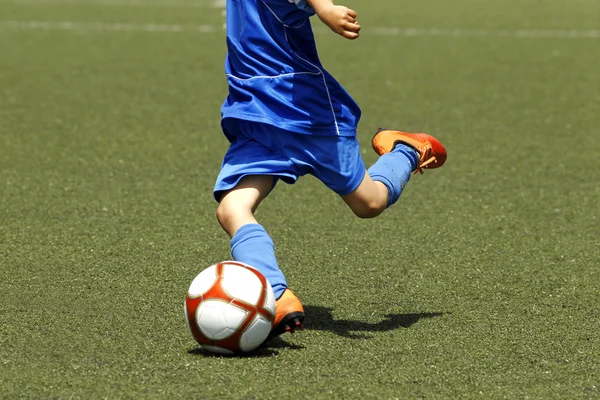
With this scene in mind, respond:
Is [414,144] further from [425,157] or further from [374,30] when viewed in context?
[374,30]

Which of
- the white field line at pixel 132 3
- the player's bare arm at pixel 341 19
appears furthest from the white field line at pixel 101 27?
the player's bare arm at pixel 341 19

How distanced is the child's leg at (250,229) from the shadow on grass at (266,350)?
0.18 metres

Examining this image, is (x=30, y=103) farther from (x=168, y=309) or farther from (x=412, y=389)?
(x=412, y=389)

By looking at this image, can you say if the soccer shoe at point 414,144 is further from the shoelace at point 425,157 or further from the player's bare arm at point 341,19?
the player's bare arm at point 341,19

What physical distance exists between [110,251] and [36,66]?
18.4 ft

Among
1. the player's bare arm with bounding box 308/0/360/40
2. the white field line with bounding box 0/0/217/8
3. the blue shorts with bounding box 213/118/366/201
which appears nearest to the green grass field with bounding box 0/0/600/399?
the blue shorts with bounding box 213/118/366/201

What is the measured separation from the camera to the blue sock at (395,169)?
441 cm

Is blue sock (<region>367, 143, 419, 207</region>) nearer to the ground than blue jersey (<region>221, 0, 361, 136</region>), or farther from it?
nearer to the ground

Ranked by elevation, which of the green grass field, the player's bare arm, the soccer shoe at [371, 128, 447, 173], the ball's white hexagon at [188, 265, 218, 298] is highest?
the player's bare arm

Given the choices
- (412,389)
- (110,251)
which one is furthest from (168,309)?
(412,389)

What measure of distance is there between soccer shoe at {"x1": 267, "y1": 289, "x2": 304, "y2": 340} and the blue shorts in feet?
1.64

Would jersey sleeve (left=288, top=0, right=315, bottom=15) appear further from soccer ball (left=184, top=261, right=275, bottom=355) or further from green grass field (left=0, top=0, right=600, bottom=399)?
green grass field (left=0, top=0, right=600, bottom=399)

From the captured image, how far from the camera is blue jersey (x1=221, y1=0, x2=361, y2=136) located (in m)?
3.96

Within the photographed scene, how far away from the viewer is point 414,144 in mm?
4742
